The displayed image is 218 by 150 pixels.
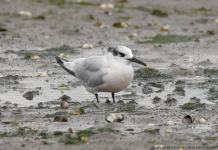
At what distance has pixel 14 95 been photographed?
21.7 ft

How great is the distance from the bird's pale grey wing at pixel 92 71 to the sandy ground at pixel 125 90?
327 millimetres

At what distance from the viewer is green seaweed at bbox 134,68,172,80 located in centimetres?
794

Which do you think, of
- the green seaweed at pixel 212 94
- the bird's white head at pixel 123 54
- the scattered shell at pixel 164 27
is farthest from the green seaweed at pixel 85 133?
the scattered shell at pixel 164 27

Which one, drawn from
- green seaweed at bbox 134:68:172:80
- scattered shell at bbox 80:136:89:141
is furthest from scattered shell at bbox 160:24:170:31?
scattered shell at bbox 80:136:89:141

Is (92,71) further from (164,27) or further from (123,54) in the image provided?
(164,27)

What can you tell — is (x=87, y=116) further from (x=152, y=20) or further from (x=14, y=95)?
(x=152, y=20)

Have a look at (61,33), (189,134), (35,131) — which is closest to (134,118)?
(189,134)

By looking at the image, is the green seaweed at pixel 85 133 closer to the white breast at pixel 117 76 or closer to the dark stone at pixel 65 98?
the white breast at pixel 117 76

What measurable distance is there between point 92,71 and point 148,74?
199 centimetres

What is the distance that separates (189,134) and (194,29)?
899 centimetres

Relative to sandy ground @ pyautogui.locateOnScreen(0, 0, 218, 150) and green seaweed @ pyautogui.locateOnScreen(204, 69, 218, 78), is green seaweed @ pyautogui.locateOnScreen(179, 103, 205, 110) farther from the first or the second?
green seaweed @ pyautogui.locateOnScreen(204, 69, 218, 78)

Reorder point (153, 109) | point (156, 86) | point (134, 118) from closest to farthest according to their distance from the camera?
point (134, 118)
point (153, 109)
point (156, 86)

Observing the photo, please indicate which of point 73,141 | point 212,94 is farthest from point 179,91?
point 73,141

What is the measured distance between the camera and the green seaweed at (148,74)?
313 inches
